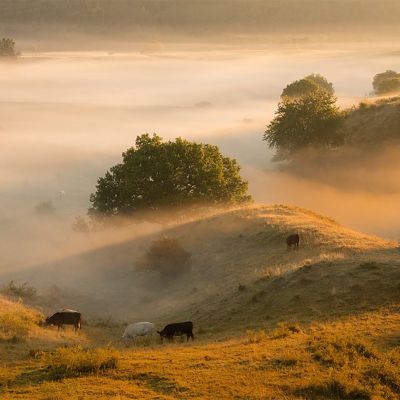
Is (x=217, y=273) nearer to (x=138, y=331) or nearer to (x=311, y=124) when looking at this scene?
(x=138, y=331)

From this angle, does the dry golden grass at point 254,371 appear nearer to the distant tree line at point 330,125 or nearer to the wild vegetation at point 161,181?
the wild vegetation at point 161,181

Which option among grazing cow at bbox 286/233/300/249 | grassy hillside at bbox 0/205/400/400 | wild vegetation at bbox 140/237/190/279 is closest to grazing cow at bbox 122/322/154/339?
grassy hillside at bbox 0/205/400/400

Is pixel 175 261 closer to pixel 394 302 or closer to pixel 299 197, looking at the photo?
pixel 394 302

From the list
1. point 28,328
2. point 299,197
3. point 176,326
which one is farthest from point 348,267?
point 299,197

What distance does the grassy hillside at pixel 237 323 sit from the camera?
19656mm

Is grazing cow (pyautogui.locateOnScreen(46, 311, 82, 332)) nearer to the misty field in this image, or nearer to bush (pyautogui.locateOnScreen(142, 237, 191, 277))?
the misty field

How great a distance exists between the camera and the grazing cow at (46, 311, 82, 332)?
34.4 meters

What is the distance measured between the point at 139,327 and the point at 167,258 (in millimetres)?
18869

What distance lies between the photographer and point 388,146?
87.0 m

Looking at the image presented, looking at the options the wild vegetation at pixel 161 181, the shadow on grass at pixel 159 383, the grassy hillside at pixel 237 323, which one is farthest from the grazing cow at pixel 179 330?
the wild vegetation at pixel 161 181

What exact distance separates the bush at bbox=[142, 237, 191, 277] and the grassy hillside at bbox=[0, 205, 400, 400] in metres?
1.13

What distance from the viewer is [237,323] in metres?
31.7

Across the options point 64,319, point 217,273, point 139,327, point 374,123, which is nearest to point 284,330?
point 139,327

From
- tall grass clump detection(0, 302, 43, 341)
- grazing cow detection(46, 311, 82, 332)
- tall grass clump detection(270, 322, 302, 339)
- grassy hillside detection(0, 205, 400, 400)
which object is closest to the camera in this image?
grassy hillside detection(0, 205, 400, 400)
